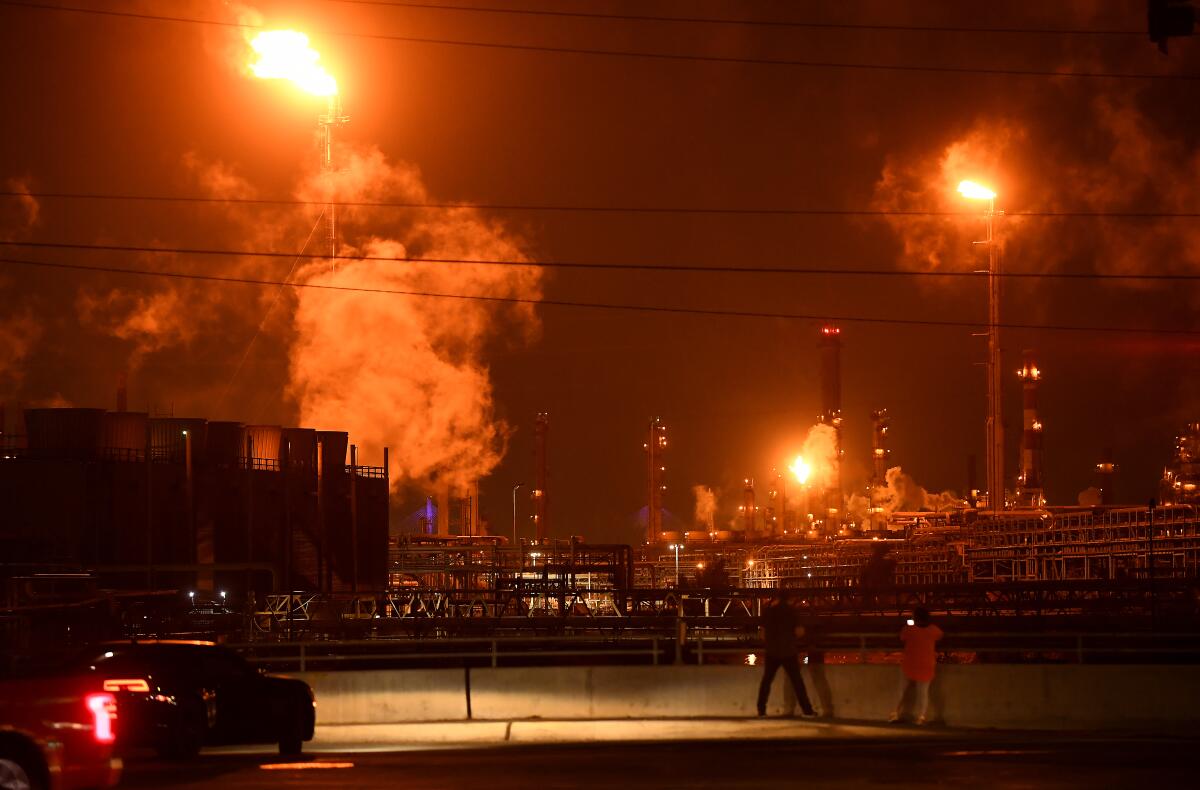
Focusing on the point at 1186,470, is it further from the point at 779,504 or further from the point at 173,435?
the point at 779,504

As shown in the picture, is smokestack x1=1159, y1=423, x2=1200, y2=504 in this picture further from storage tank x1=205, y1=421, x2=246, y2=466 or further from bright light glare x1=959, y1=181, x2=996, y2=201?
storage tank x1=205, y1=421, x2=246, y2=466

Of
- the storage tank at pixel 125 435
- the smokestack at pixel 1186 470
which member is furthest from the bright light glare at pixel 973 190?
the storage tank at pixel 125 435

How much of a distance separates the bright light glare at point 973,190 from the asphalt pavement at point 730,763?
121 feet

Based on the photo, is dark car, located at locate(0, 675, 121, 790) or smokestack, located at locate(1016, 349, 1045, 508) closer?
dark car, located at locate(0, 675, 121, 790)

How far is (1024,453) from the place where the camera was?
309ft

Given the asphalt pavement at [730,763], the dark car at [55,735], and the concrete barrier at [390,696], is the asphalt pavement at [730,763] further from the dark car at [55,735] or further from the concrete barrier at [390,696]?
the dark car at [55,735]

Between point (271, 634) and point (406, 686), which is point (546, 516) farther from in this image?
point (406, 686)

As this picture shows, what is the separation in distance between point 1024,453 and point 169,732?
83.1 m

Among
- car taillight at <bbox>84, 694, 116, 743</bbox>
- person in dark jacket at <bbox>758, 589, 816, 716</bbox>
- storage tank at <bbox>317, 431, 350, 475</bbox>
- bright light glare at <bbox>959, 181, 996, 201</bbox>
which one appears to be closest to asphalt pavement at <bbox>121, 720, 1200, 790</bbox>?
person in dark jacket at <bbox>758, 589, 816, 716</bbox>

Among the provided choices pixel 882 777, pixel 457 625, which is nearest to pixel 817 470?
pixel 457 625

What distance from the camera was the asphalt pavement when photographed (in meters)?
14.3

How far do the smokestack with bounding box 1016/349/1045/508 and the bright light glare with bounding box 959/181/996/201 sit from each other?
135 ft

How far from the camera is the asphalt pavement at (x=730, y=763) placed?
14310 millimetres

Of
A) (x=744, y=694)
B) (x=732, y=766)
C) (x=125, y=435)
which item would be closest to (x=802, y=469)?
(x=125, y=435)
